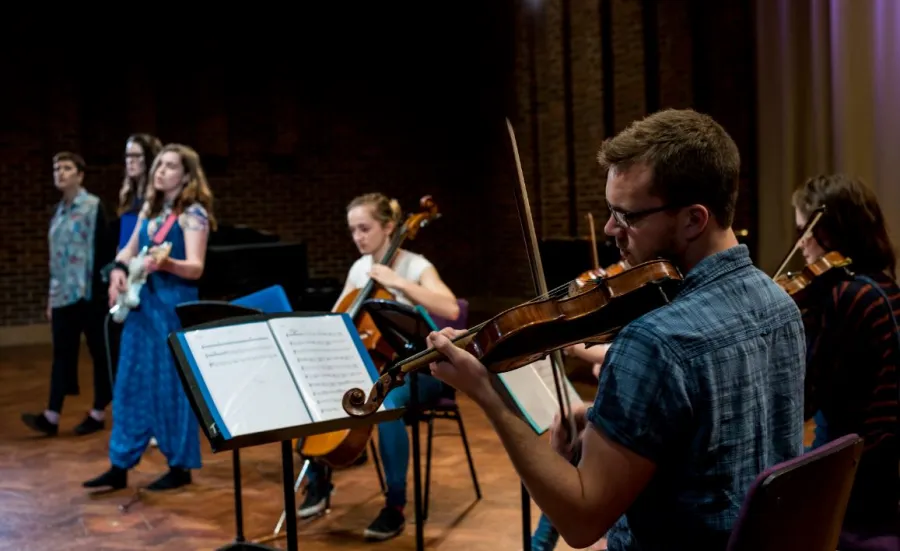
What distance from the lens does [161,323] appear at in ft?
14.6

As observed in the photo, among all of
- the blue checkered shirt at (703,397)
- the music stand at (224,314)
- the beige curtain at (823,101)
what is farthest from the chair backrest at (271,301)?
the beige curtain at (823,101)

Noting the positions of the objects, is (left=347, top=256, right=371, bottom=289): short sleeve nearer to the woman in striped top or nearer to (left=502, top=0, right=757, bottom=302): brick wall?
(left=502, top=0, right=757, bottom=302): brick wall

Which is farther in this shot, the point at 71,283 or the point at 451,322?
the point at 71,283

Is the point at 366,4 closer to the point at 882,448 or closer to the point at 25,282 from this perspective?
the point at 25,282

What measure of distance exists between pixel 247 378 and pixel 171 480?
2.27m

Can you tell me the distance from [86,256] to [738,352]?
200 inches

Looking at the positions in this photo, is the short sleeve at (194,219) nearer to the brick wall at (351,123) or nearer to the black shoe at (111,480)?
the black shoe at (111,480)

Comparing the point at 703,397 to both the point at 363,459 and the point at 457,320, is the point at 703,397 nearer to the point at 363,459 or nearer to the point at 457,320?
the point at 457,320

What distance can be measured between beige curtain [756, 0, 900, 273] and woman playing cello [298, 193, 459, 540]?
3216mm

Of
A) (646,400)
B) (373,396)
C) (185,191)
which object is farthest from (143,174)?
(646,400)

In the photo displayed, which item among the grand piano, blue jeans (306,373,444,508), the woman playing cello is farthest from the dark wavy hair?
the grand piano

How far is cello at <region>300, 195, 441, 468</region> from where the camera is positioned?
381cm

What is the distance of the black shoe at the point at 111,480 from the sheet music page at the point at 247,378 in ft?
7.36

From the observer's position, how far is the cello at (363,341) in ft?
12.5
